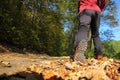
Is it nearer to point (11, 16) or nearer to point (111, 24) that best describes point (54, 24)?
point (11, 16)

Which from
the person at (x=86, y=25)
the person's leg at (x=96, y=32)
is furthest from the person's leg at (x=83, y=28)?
the person's leg at (x=96, y=32)

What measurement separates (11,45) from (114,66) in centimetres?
1299

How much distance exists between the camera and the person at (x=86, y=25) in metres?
7.07

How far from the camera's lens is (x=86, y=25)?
7391mm

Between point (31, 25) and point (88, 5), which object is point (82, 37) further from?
point (31, 25)

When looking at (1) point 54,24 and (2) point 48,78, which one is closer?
(2) point 48,78

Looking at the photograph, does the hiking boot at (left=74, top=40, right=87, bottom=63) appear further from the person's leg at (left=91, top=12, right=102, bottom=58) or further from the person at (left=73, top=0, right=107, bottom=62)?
the person's leg at (left=91, top=12, right=102, bottom=58)

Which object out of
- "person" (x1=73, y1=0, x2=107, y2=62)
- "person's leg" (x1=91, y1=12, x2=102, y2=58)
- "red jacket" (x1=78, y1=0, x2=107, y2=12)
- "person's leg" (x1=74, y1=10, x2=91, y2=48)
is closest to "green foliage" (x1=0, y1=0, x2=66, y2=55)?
"person's leg" (x1=91, y1=12, x2=102, y2=58)

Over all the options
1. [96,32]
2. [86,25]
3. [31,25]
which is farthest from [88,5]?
[31,25]

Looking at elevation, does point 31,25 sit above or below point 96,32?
below

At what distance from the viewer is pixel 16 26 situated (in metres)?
20.2

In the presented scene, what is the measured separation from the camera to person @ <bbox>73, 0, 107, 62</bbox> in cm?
707

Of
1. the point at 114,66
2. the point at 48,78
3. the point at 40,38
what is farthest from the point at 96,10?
the point at 40,38

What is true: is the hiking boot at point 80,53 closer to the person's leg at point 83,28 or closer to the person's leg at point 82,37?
the person's leg at point 82,37
